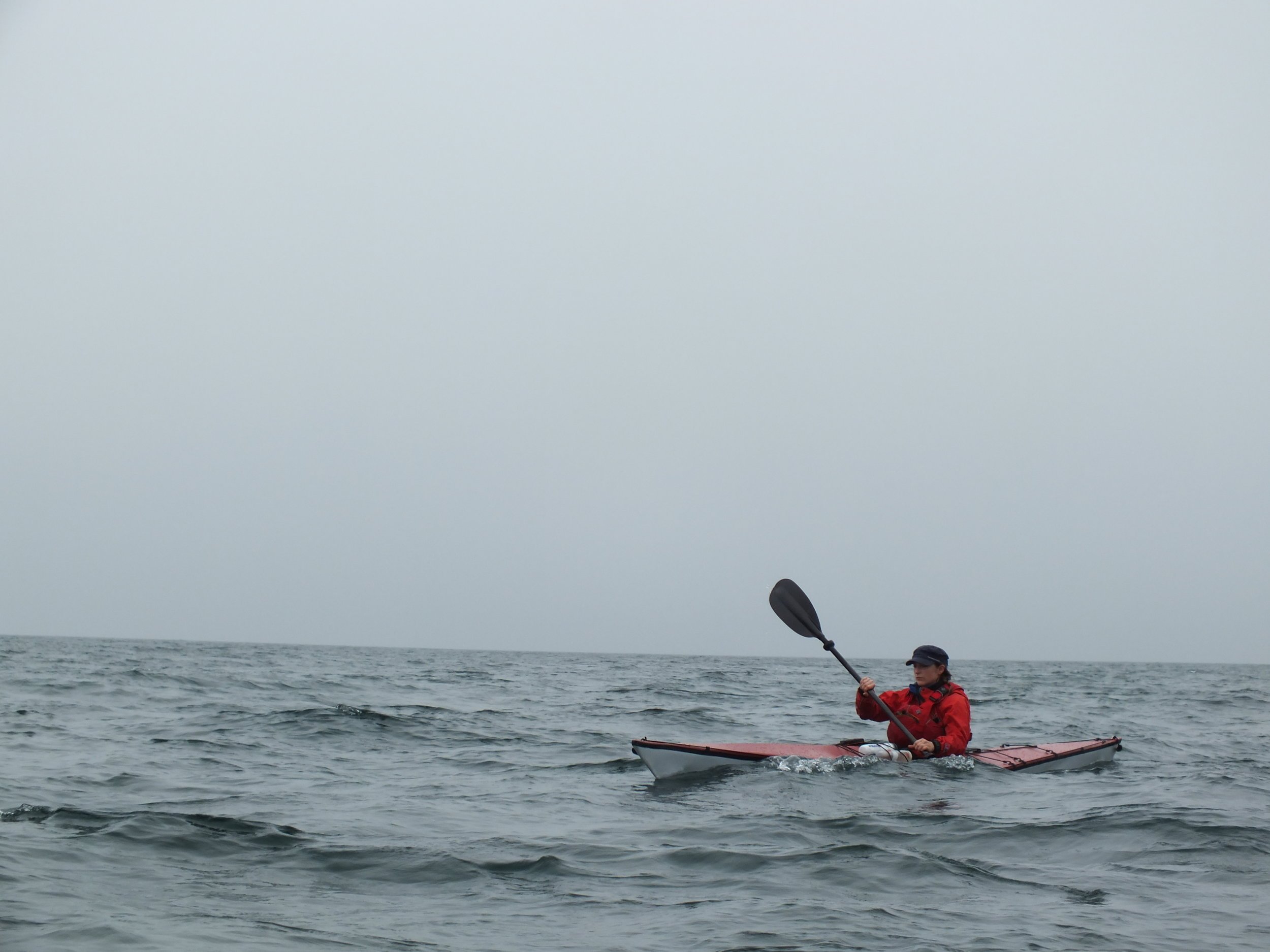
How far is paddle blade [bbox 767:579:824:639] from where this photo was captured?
34.0ft

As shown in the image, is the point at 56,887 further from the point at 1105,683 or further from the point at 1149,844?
the point at 1105,683

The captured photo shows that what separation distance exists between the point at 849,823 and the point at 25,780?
18.7 ft

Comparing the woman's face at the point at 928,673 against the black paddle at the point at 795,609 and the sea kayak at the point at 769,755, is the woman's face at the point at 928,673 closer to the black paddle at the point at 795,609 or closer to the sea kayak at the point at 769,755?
the sea kayak at the point at 769,755

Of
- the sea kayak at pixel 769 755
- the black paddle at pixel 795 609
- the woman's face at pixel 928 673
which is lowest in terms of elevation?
the sea kayak at pixel 769 755

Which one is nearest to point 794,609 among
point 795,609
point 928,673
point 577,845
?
point 795,609

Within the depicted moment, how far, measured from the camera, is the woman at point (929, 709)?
868 centimetres

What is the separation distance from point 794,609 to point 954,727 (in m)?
2.09

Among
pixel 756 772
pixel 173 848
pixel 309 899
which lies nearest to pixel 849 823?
pixel 756 772

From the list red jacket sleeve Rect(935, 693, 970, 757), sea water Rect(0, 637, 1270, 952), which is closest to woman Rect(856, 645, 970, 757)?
red jacket sleeve Rect(935, 693, 970, 757)

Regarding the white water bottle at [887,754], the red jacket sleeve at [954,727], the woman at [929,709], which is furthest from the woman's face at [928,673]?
the white water bottle at [887,754]

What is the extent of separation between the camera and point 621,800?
7.80 meters

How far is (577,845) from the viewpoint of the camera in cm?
613

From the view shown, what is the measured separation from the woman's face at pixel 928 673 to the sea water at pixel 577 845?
2.20 ft

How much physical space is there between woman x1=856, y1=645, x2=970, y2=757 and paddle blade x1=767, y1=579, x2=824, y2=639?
1.28 m
